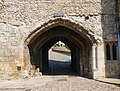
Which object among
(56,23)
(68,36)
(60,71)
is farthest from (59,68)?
(56,23)

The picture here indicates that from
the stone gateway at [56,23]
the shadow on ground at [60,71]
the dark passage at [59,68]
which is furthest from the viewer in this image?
the dark passage at [59,68]

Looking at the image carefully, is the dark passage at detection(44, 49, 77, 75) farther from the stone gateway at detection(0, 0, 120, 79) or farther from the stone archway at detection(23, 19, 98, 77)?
the stone gateway at detection(0, 0, 120, 79)

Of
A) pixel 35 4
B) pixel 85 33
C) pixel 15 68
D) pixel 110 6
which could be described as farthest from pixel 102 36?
pixel 15 68

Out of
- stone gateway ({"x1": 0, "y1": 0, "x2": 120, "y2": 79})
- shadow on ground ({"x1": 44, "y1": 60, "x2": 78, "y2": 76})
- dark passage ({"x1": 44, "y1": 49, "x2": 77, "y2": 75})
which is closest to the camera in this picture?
stone gateway ({"x1": 0, "y1": 0, "x2": 120, "y2": 79})

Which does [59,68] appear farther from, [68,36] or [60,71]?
[68,36]

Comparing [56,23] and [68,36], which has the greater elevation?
[56,23]

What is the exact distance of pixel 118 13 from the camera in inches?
403

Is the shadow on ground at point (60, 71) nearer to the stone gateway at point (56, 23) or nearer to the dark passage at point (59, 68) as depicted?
the dark passage at point (59, 68)

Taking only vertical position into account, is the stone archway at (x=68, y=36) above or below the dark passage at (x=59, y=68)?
above

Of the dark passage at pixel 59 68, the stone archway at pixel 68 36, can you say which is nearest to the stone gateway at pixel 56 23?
the stone archway at pixel 68 36

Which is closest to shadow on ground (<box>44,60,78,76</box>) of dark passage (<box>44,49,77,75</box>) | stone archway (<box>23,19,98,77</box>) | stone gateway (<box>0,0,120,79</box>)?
dark passage (<box>44,49,77,75</box>)

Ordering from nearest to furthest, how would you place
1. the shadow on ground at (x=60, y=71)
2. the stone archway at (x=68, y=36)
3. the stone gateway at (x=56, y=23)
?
the stone gateway at (x=56, y=23), the stone archway at (x=68, y=36), the shadow on ground at (x=60, y=71)

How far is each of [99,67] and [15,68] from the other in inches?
146

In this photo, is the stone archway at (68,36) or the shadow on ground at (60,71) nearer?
the stone archway at (68,36)
